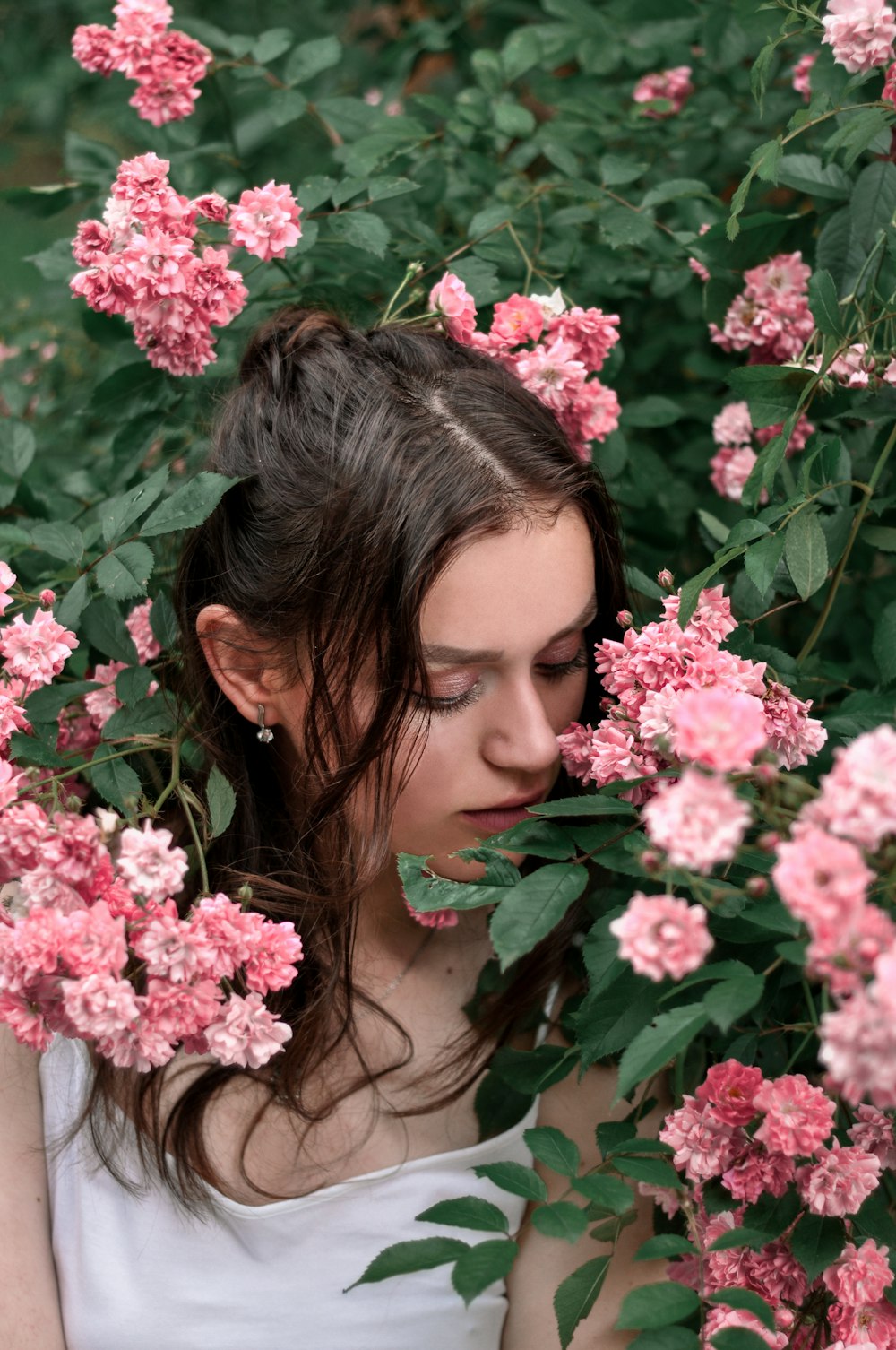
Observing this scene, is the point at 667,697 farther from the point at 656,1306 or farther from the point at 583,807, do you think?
the point at 656,1306

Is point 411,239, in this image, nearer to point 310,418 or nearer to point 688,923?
point 310,418

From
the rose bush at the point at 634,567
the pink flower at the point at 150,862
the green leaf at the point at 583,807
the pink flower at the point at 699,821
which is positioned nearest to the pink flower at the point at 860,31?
the rose bush at the point at 634,567

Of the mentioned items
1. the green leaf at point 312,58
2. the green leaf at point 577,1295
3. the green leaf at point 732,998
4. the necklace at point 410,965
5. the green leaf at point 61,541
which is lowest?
the necklace at point 410,965

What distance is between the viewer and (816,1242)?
3.45ft

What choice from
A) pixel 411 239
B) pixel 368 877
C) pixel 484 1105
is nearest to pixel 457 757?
pixel 368 877

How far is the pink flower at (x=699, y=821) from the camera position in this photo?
70 cm

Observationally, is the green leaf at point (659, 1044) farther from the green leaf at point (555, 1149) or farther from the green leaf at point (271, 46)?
the green leaf at point (271, 46)

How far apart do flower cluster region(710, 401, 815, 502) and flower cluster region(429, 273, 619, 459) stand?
0.21m

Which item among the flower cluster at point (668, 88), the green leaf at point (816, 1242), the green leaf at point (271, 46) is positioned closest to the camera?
the green leaf at point (816, 1242)

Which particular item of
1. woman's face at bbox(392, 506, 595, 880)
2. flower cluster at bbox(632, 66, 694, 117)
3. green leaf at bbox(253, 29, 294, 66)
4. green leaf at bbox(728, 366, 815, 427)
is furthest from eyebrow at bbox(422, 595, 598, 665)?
flower cluster at bbox(632, 66, 694, 117)

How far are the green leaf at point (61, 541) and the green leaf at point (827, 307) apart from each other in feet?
2.65

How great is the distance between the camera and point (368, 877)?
1356 mm

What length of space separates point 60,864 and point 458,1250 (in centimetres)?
42

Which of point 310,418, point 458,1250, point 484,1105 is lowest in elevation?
point 484,1105
